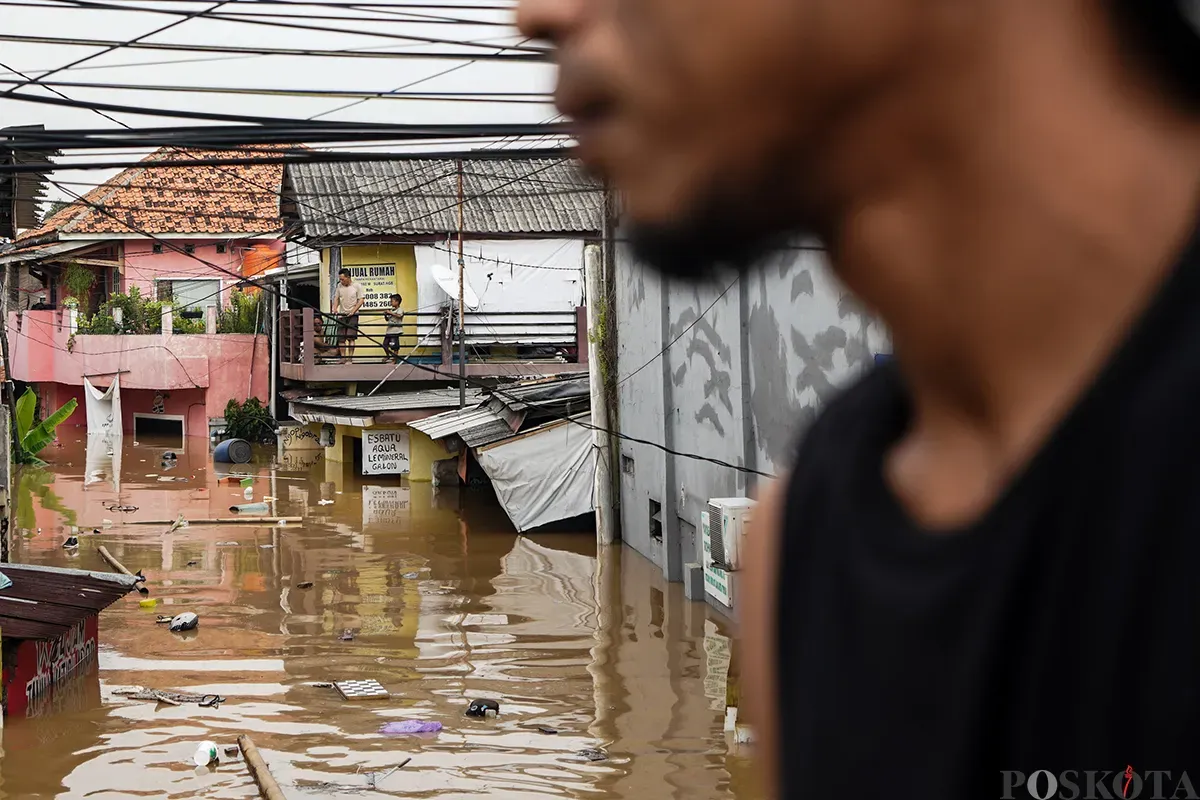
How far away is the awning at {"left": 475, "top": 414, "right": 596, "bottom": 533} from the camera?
21.3m

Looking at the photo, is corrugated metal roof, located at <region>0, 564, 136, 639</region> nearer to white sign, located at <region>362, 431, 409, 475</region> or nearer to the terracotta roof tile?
white sign, located at <region>362, 431, 409, 475</region>

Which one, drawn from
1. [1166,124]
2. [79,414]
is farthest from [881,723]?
[79,414]

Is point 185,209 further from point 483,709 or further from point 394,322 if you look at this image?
point 483,709

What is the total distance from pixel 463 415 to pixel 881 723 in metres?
22.6

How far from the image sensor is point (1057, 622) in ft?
2.77

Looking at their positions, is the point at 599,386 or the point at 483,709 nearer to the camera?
the point at 483,709

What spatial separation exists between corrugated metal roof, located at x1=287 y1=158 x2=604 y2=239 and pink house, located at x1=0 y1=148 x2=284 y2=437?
573cm

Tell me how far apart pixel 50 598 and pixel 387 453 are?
1832 cm

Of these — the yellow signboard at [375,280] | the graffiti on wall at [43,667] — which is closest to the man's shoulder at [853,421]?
the graffiti on wall at [43,667]

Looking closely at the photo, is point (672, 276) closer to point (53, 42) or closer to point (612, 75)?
point (612, 75)

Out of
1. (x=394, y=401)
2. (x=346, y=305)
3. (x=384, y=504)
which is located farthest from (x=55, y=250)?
(x=384, y=504)

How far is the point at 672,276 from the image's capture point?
1.02 m

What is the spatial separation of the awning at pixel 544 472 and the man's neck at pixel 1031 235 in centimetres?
2002

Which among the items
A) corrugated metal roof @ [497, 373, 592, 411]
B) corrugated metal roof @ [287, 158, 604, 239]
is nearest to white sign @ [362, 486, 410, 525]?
corrugated metal roof @ [497, 373, 592, 411]
